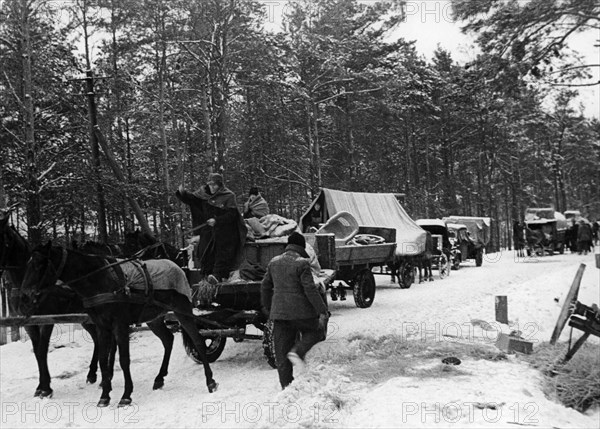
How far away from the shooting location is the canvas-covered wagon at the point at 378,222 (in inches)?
600

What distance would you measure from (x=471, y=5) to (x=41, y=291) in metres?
11.7

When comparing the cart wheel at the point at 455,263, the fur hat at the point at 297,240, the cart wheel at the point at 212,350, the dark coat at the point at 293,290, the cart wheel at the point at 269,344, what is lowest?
the cart wheel at the point at 455,263

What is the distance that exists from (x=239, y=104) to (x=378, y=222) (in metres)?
10.8

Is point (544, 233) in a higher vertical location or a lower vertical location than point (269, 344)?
higher

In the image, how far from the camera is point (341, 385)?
6320 millimetres

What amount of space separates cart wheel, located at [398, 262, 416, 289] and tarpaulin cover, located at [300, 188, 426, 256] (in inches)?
21.1

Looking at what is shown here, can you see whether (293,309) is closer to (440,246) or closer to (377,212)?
(377,212)

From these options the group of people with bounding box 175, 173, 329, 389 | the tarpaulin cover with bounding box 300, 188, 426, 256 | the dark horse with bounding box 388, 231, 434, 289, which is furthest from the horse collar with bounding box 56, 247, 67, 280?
the dark horse with bounding box 388, 231, 434, 289

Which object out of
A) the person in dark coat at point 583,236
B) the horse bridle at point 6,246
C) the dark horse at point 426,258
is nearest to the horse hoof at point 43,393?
the horse bridle at point 6,246

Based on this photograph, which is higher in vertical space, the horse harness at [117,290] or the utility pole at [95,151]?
the utility pole at [95,151]

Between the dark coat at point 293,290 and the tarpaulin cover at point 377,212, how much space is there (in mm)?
8648

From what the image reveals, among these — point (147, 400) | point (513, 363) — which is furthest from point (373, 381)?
point (147, 400)

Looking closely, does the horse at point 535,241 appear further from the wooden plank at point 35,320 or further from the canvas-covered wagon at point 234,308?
the wooden plank at point 35,320

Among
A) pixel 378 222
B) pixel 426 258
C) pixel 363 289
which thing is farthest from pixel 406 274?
pixel 363 289
